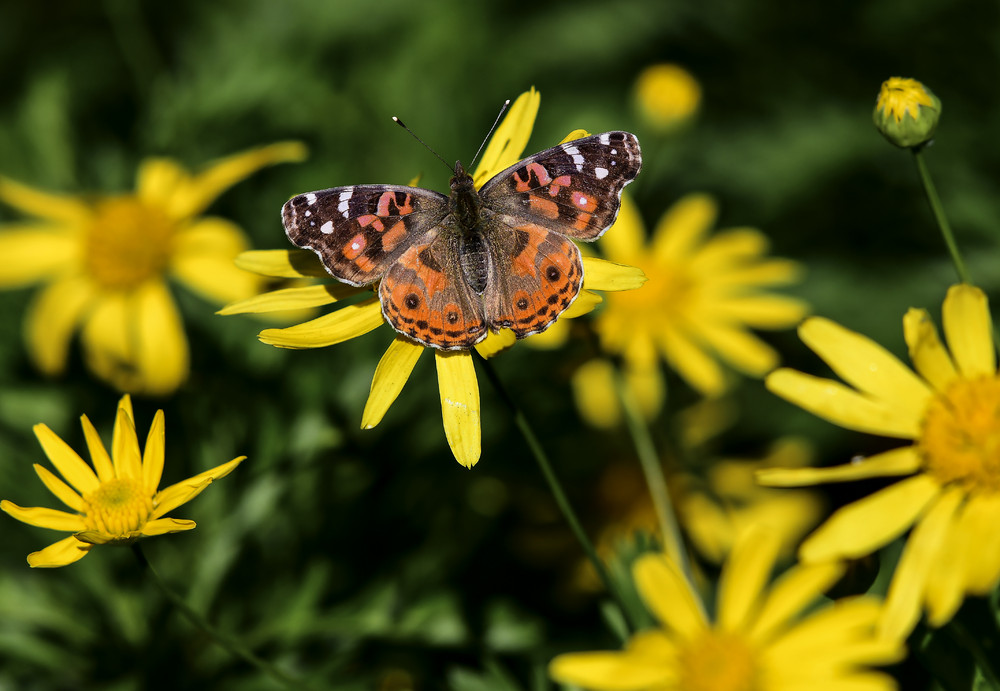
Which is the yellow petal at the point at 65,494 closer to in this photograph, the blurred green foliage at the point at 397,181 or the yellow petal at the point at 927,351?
the blurred green foliage at the point at 397,181

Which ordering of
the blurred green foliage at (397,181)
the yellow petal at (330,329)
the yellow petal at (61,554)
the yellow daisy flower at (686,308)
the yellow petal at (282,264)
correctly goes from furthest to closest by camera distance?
the yellow daisy flower at (686,308) < the blurred green foliage at (397,181) < the yellow petal at (282,264) < the yellow petal at (330,329) < the yellow petal at (61,554)

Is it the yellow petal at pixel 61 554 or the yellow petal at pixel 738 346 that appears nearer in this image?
the yellow petal at pixel 61 554

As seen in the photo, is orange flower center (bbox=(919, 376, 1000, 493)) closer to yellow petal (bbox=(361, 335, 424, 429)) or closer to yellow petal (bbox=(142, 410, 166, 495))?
yellow petal (bbox=(361, 335, 424, 429))

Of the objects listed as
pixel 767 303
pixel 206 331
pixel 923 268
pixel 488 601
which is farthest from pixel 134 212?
pixel 923 268

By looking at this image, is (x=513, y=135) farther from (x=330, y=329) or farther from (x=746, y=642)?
(x=746, y=642)

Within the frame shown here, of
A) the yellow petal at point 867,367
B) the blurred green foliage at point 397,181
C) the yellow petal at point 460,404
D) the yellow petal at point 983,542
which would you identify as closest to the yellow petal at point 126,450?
the yellow petal at point 460,404

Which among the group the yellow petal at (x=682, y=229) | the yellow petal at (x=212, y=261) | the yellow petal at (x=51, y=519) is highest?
the yellow petal at (x=212, y=261)

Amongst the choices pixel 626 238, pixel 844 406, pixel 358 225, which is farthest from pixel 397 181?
pixel 844 406
